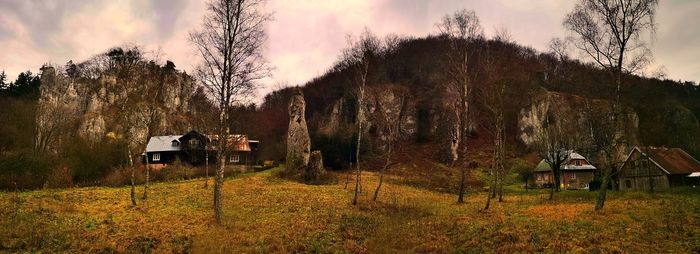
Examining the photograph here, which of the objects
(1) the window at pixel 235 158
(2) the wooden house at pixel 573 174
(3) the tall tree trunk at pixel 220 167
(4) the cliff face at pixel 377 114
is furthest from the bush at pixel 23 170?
(2) the wooden house at pixel 573 174

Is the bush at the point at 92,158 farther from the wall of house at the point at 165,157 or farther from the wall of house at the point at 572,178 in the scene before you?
the wall of house at the point at 572,178

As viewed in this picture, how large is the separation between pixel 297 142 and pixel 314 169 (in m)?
4.40

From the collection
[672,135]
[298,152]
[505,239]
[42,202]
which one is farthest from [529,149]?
[42,202]

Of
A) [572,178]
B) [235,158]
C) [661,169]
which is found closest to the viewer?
[661,169]

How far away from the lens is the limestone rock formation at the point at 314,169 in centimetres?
3916

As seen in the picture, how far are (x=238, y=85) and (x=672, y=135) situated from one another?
201ft

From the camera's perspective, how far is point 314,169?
39.4m

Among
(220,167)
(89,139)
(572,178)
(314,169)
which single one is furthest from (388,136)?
(220,167)

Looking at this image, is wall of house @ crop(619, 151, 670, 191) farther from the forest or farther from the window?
the window

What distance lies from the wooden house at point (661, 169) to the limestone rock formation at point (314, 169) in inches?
1269

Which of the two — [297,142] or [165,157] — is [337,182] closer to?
[297,142]

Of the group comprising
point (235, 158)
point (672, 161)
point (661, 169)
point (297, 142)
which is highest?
point (297, 142)

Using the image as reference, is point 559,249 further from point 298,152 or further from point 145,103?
point 298,152

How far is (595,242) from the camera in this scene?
45.1 ft
